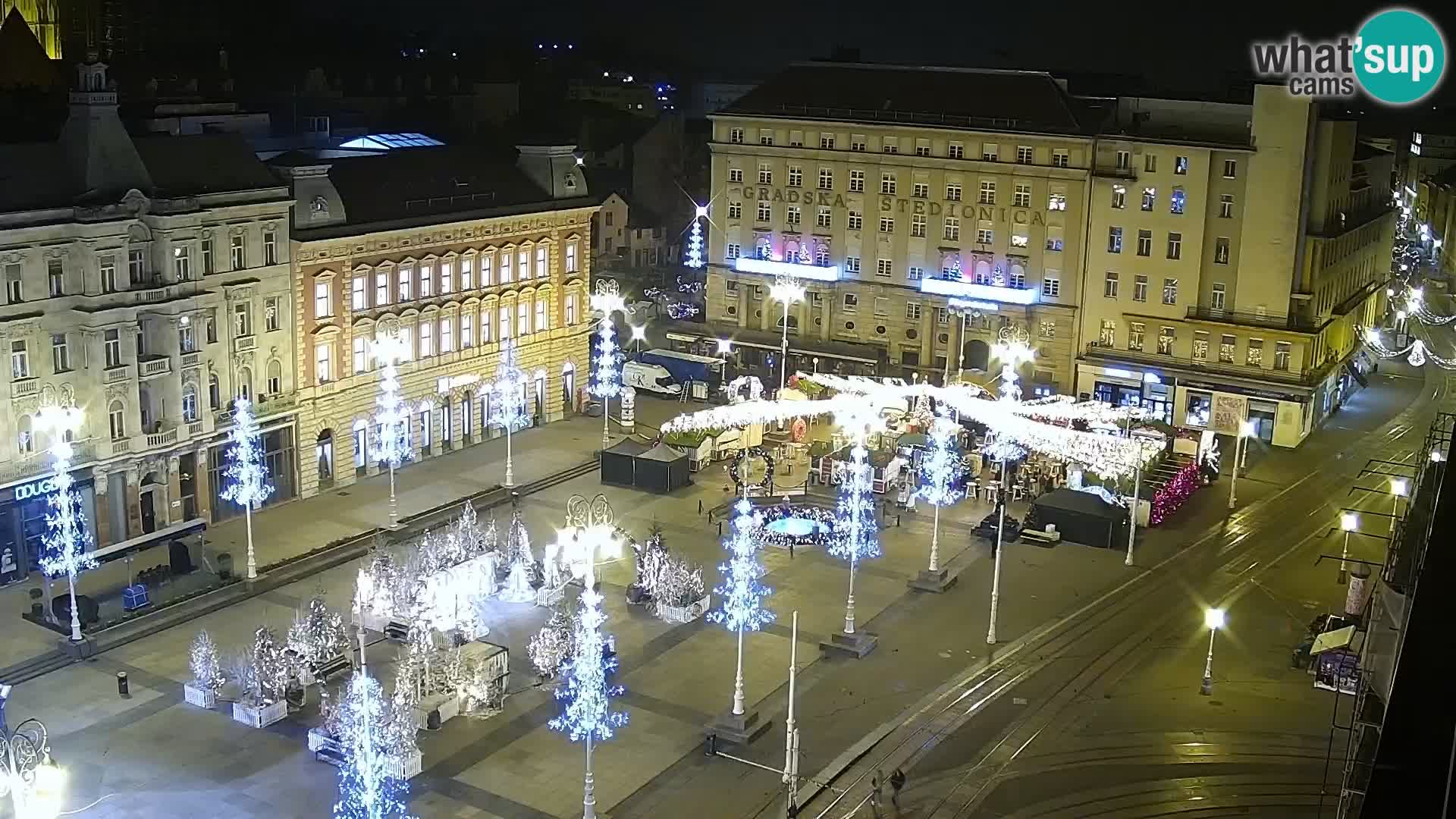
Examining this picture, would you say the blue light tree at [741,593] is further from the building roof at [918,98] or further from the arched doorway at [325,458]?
the building roof at [918,98]

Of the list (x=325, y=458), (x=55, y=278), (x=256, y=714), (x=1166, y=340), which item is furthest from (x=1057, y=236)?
(x=256, y=714)

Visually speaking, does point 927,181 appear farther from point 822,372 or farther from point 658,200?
point 658,200

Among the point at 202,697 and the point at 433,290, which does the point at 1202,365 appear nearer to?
the point at 433,290

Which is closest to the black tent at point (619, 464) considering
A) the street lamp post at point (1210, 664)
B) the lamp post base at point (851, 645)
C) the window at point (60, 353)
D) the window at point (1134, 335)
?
the lamp post base at point (851, 645)

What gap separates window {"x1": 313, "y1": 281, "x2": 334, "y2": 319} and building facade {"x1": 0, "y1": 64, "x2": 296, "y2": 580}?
1.53 meters

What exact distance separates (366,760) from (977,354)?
58.3 m

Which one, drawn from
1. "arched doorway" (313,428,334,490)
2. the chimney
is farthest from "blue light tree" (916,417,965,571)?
"arched doorway" (313,428,334,490)

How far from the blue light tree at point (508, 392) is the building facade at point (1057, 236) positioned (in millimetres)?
Answer: 19711

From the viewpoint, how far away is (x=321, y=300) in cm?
6675

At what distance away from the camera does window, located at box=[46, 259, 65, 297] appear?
55.1 meters

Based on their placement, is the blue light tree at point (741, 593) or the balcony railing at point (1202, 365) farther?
the balcony railing at point (1202, 365)

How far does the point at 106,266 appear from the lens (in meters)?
56.9

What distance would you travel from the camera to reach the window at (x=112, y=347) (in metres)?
57.1

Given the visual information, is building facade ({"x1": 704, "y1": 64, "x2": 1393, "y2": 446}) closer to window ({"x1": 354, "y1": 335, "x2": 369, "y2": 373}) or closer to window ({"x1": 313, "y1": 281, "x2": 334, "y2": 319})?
window ({"x1": 354, "y1": 335, "x2": 369, "y2": 373})
